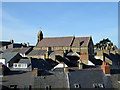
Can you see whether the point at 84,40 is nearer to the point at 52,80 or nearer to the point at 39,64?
the point at 39,64

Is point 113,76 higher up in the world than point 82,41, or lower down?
lower down

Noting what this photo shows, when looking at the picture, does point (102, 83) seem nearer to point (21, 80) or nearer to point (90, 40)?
point (21, 80)

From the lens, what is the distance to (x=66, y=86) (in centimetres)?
2359

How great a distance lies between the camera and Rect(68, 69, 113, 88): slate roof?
24078 millimetres

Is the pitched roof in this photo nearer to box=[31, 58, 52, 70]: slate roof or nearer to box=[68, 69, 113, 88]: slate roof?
box=[31, 58, 52, 70]: slate roof

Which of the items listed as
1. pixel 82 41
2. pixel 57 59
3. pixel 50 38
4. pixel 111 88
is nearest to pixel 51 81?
pixel 111 88

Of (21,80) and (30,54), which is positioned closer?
(21,80)

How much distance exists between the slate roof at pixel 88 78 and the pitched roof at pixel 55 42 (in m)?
62.0

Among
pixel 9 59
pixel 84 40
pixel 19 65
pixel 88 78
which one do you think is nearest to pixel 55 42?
pixel 84 40

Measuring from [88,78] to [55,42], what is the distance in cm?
6841

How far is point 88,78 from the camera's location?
25.0 meters

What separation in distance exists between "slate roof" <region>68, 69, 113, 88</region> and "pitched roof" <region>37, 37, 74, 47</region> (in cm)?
6197

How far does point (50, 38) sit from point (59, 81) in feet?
240

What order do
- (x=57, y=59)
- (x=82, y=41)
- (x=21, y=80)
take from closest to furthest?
(x=21, y=80) < (x=57, y=59) < (x=82, y=41)
